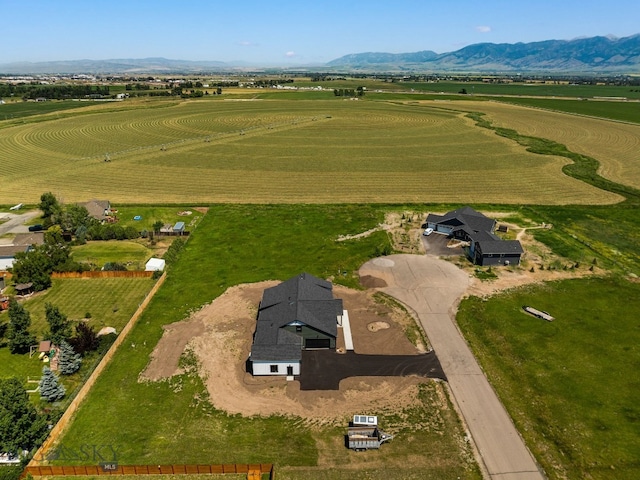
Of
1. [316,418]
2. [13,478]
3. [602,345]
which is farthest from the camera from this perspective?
[602,345]

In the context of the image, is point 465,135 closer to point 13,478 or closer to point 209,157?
point 209,157

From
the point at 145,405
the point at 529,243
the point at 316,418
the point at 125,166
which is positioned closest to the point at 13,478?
the point at 145,405

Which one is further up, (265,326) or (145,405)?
(265,326)

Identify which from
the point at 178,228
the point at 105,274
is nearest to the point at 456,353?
the point at 105,274

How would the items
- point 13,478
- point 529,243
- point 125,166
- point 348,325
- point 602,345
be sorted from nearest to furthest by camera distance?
point 13,478
point 602,345
point 348,325
point 529,243
point 125,166

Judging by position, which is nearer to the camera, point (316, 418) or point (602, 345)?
point (316, 418)

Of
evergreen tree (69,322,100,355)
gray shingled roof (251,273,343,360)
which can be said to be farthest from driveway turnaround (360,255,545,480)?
evergreen tree (69,322,100,355)

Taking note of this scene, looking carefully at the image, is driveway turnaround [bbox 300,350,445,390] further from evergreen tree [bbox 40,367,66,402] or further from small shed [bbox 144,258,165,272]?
small shed [bbox 144,258,165,272]
